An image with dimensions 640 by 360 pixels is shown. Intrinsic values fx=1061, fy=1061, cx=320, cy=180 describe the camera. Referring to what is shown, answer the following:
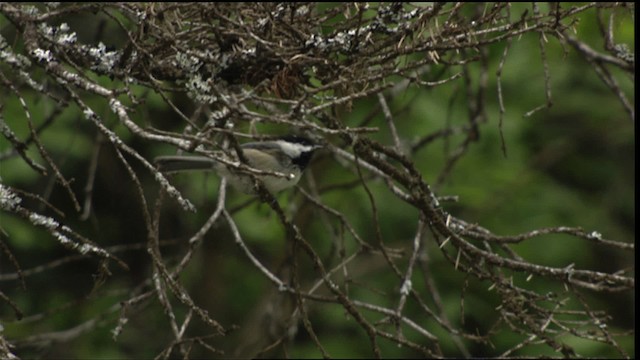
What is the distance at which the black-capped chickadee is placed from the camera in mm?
4680

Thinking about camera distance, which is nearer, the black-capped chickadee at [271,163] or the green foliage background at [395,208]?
the black-capped chickadee at [271,163]

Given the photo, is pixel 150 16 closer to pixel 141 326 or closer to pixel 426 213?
pixel 426 213

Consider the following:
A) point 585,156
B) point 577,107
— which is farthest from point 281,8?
point 585,156

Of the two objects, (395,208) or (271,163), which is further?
(395,208)

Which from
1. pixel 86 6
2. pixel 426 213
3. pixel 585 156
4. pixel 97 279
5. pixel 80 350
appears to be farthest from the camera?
pixel 585 156

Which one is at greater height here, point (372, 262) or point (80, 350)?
point (372, 262)

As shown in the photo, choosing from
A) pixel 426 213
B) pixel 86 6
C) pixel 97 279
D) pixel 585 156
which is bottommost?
pixel 97 279

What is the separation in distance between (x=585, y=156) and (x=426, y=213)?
4.71 meters

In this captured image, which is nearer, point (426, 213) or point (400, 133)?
point (426, 213)

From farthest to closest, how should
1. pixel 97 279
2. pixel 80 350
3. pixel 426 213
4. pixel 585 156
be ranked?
pixel 585 156 < pixel 80 350 < pixel 426 213 < pixel 97 279

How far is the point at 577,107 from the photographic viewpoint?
7.52m

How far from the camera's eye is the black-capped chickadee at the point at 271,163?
15.4ft

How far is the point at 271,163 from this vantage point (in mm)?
5359

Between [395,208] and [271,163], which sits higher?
[395,208]
